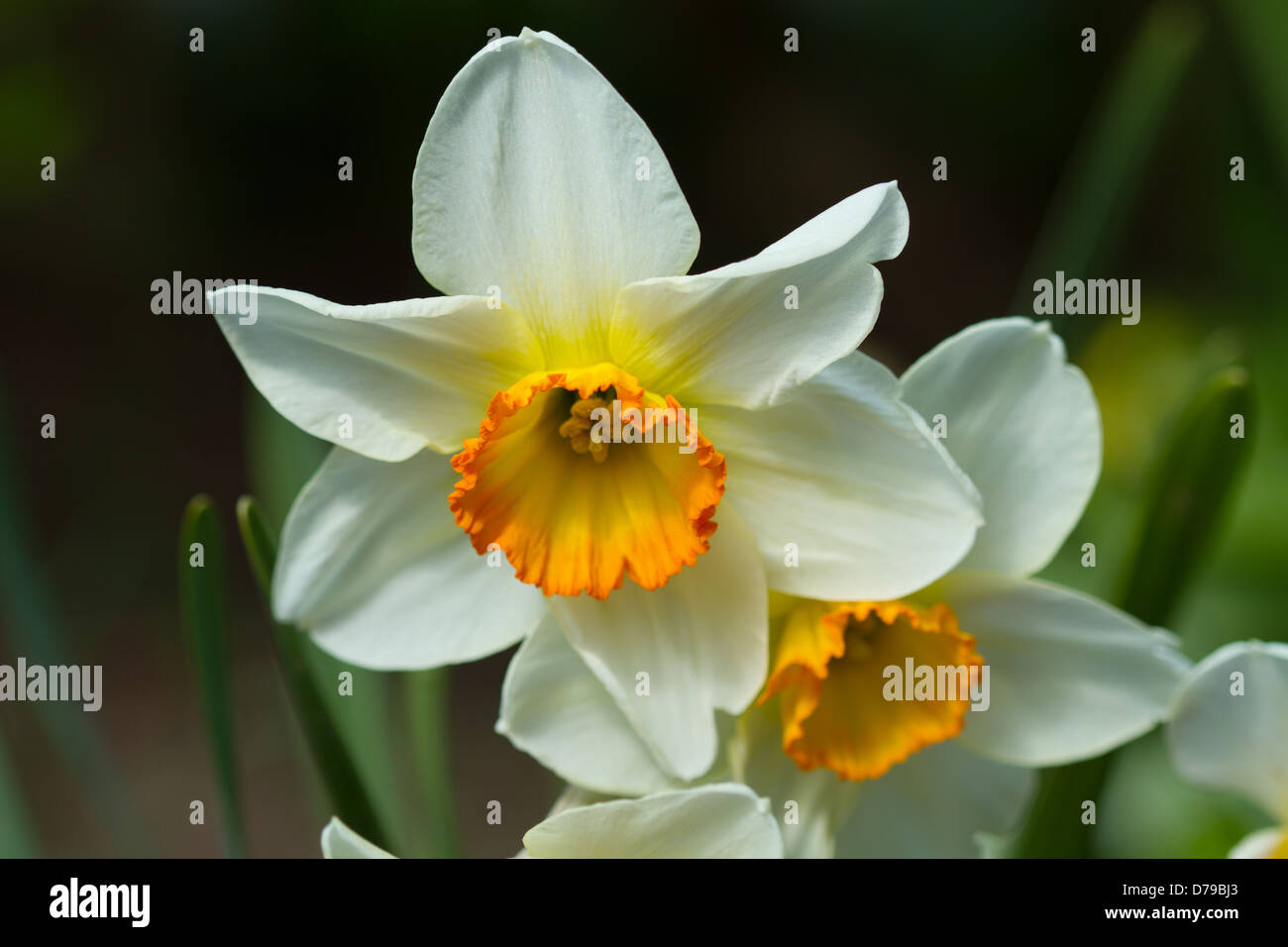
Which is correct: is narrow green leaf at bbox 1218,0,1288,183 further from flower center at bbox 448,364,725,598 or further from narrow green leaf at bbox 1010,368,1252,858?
flower center at bbox 448,364,725,598

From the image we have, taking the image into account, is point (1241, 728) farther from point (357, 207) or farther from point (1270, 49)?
point (357, 207)

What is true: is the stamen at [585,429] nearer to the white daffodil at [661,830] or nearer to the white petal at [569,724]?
the white petal at [569,724]

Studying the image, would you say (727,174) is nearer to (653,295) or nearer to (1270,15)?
(1270,15)

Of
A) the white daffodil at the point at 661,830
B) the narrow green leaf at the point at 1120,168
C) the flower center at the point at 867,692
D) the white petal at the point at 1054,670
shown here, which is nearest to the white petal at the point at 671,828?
the white daffodil at the point at 661,830

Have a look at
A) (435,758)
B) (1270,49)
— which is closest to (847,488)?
(435,758)

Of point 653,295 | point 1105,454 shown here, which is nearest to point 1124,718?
point 653,295

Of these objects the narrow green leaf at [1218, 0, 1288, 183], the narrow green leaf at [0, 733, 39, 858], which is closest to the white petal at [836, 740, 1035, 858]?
the narrow green leaf at [0, 733, 39, 858]

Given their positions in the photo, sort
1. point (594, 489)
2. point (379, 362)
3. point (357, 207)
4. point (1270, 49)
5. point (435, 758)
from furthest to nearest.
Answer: point (357, 207) < point (1270, 49) < point (435, 758) < point (594, 489) < point (379, 362)
